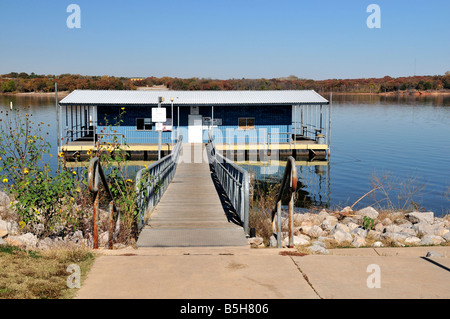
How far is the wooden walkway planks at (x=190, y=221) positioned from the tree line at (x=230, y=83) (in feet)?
300

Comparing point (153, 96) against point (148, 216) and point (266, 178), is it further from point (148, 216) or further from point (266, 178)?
point (148, 216)

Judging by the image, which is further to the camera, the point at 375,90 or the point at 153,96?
the point at 375,90

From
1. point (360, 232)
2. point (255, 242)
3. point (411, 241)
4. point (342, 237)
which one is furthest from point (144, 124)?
point (255, 242)

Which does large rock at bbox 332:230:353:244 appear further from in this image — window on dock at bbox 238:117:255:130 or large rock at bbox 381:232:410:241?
window on dock at bbox 238:117:255:130

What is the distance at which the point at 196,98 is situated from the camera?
37156 mm

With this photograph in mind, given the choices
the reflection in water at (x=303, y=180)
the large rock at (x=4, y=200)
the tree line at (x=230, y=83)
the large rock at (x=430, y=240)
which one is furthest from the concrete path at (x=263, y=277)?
the tree line at (x=230, y=83)

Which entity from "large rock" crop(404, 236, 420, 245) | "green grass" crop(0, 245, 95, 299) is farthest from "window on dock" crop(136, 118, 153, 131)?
"green grass" crop(0, 245, 95, 299)

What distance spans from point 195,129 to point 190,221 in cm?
2638

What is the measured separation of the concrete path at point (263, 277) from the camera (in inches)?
188

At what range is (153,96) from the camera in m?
38.0

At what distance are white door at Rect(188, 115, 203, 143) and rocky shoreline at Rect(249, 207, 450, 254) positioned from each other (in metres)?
20.7

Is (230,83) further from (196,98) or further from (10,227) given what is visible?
(10,227)

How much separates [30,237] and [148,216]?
2.35 metres
